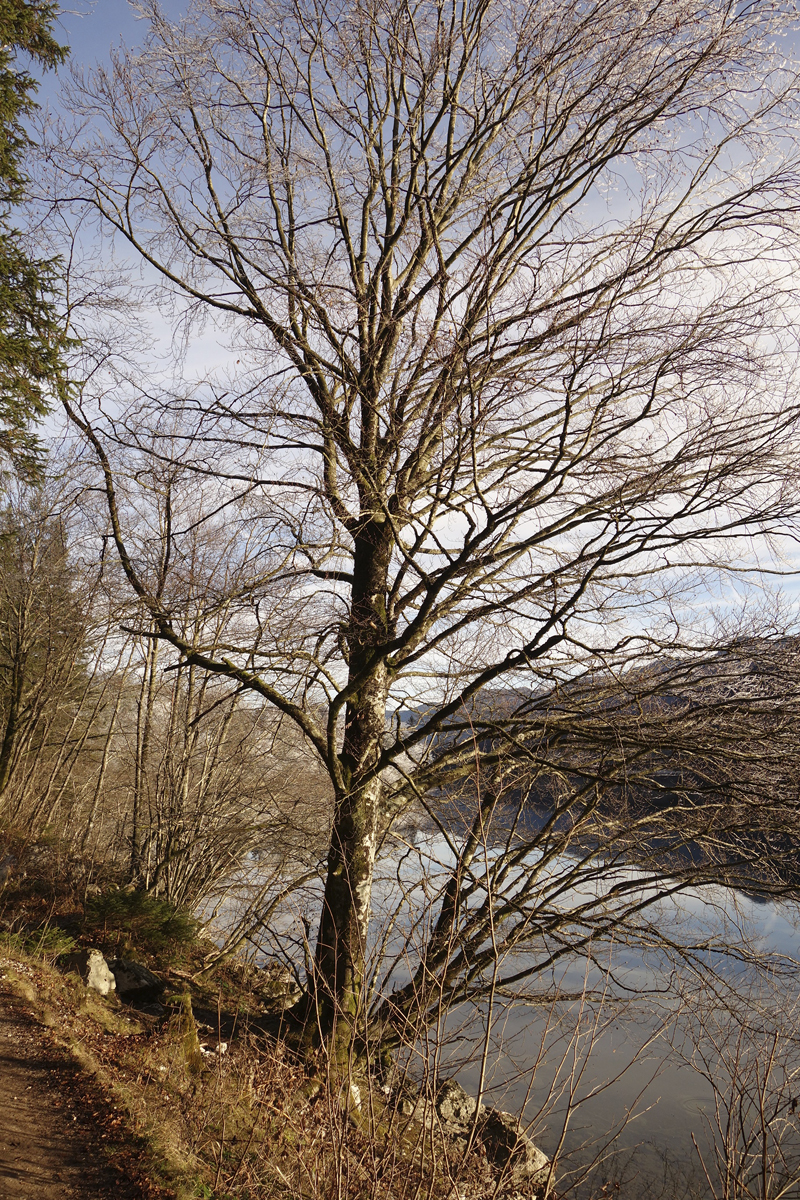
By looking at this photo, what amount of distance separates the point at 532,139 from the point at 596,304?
1.64m

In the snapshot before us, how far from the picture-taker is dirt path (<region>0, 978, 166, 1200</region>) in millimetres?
3760

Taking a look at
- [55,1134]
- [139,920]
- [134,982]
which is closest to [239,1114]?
[55,1134]

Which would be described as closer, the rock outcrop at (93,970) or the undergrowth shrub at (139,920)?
the rock outcrop at (93,970)

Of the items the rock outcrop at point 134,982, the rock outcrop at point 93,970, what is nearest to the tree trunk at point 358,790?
the rock outcrop at point 93,970

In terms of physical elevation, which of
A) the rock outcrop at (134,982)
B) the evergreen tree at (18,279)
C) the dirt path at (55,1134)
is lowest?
the rock outcrop at (134,982)

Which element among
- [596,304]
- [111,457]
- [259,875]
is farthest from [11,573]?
[596,304]

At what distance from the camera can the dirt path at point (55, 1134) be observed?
3760 mm

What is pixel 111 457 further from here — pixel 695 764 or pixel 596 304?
pixel 695 764

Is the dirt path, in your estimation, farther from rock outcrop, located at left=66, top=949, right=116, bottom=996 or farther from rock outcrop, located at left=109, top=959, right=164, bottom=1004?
rock outcrop, located at left=109, top=959, right=164, bottom=1004

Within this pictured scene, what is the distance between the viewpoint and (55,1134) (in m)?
4.23

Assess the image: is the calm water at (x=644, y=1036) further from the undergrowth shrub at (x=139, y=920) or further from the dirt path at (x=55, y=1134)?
the dirt path at (x=55, y=1134)

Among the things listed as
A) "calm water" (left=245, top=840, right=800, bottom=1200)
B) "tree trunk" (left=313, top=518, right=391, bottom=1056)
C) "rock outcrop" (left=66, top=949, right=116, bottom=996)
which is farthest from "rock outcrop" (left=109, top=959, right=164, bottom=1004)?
"tree trunk" (left=313, top=518, right=391, bottom=1056)

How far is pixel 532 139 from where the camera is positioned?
5.11 meters

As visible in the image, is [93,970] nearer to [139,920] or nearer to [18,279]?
[139,920]
